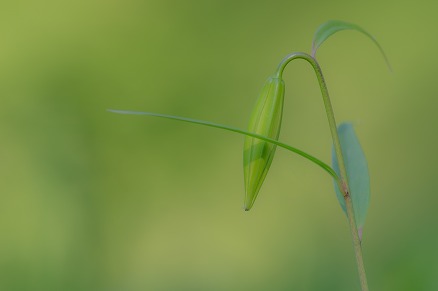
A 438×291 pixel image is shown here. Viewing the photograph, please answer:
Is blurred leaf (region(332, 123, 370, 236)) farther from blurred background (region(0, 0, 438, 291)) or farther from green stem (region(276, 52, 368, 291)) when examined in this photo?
blurred background (region(0, 0, 438, 291))

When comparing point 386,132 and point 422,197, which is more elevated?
point 386,132

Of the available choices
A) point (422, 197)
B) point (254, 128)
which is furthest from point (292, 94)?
point (254, 128)

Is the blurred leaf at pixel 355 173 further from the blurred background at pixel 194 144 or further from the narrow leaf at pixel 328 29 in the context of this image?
the blurred background at pixel 194 144

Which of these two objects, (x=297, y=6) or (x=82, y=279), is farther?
(x=297, y=6)

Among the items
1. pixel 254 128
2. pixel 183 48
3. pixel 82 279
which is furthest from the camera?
pixel 183 48

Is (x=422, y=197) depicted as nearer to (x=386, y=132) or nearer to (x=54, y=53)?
(x=386, y=132)

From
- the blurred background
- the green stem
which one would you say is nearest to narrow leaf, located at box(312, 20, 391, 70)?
the green stem
